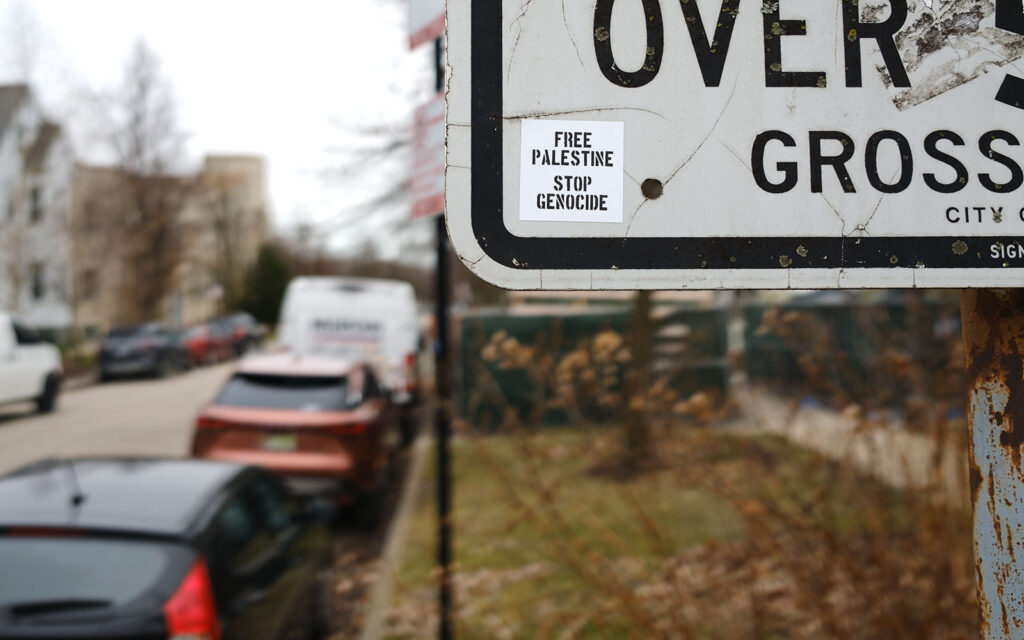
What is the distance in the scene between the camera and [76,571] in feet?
11.4

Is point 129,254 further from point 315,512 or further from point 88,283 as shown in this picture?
point 315,512

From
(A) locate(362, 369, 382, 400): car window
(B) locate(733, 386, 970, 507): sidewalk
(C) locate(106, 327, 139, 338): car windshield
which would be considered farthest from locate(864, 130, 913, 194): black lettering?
(C) locate(106, 327, 139, 338): car windshield

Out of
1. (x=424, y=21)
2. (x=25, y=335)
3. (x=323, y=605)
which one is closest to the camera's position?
(x=424, y=21)

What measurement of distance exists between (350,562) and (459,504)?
4.39 feet

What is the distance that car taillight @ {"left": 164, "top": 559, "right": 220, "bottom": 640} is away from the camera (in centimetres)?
340

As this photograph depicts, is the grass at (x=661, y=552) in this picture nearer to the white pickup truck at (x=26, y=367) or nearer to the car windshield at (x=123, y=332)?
the white pickup truck at (x=26, y=367)

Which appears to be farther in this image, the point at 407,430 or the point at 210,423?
the point at 407,430

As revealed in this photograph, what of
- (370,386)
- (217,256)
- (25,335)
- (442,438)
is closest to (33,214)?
(25,335)

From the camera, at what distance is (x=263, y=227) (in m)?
75.1

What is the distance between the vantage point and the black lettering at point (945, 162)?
1.04m

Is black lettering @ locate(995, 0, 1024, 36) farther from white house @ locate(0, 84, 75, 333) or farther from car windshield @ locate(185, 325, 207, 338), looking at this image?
car windshield @ locate(185, 325, 207, 338)

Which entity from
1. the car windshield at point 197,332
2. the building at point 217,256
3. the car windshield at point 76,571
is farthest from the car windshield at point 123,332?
the car windshield at point 76,571

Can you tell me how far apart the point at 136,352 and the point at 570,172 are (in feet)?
91.5

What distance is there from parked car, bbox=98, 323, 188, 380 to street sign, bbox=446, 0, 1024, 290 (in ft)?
90.8
